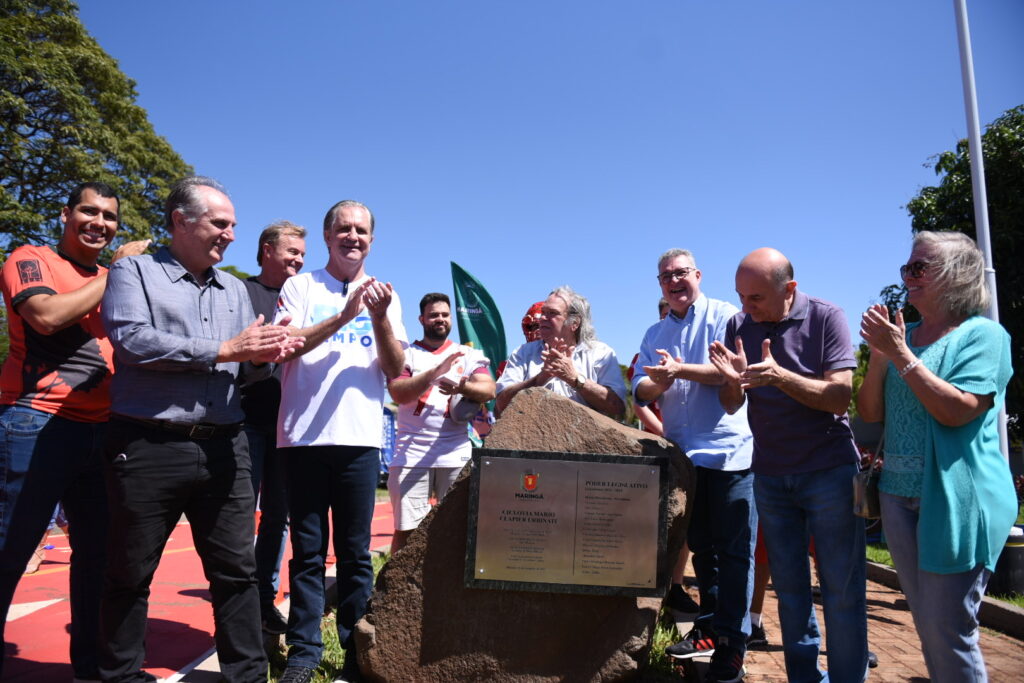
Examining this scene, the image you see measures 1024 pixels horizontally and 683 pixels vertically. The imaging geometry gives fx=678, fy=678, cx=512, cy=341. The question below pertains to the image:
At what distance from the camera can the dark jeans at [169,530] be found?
9.01 feet

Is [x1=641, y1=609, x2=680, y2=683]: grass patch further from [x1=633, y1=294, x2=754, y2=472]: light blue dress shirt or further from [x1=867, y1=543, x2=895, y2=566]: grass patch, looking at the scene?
[x1=867, y1=543, x2=895, y2=566]: grass patch

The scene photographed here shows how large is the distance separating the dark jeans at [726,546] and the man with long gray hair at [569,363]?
0.71 meters

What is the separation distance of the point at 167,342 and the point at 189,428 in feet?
1.27

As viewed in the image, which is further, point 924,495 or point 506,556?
point 506,556

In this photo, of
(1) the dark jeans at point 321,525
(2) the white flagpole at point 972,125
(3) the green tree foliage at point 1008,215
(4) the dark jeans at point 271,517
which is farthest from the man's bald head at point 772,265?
(3) the green tree foliage at point 1008,215

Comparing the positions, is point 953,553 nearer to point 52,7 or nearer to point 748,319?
point 748,319

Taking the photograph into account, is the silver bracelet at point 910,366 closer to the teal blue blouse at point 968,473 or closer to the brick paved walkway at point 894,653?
the teal blue blouse at point 968,473

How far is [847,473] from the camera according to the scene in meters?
3.10

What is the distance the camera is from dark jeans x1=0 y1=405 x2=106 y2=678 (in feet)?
9.76

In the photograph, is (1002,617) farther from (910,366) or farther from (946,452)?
(910,366)

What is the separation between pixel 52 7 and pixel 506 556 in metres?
21.7

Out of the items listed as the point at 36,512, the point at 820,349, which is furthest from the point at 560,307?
the point at 36,512

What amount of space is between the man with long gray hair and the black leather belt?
1784 millimetres

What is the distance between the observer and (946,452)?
2.57m
